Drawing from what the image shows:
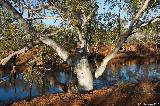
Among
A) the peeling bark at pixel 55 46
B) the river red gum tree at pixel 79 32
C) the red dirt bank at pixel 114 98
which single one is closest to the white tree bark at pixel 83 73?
the river red gum tree at pixel 79 32

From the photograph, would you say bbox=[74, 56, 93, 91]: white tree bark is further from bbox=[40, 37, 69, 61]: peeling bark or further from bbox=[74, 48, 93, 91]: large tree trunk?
bbox=[40, 37, 69, 61]: peeling bark

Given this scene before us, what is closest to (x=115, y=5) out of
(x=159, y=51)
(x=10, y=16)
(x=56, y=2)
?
(x=56, y=2)

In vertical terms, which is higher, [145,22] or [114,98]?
[145,22]

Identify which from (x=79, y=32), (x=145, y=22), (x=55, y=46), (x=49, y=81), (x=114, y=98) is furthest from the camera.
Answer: (x=49, y=81)

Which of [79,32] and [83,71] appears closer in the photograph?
[83,71]

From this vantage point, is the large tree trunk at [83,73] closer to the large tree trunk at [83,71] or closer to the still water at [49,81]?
the large tree trunk at [83,71]

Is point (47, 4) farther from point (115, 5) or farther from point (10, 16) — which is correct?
point (115, 5)

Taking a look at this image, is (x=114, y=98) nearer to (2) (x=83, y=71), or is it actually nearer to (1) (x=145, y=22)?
(2) (x=83, y=71)

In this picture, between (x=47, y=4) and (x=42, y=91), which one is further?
(x=42, y=91)

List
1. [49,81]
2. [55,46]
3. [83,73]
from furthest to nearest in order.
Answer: [49,81]
[83,73]
[55,46]

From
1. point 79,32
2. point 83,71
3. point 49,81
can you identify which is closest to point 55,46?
point 79,32

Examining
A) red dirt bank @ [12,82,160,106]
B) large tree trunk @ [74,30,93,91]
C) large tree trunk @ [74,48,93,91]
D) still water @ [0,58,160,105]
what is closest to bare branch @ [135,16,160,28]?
large tree trunk @ [74,30,93,91]

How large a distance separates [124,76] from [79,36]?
17912 millimetres

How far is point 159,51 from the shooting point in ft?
207
